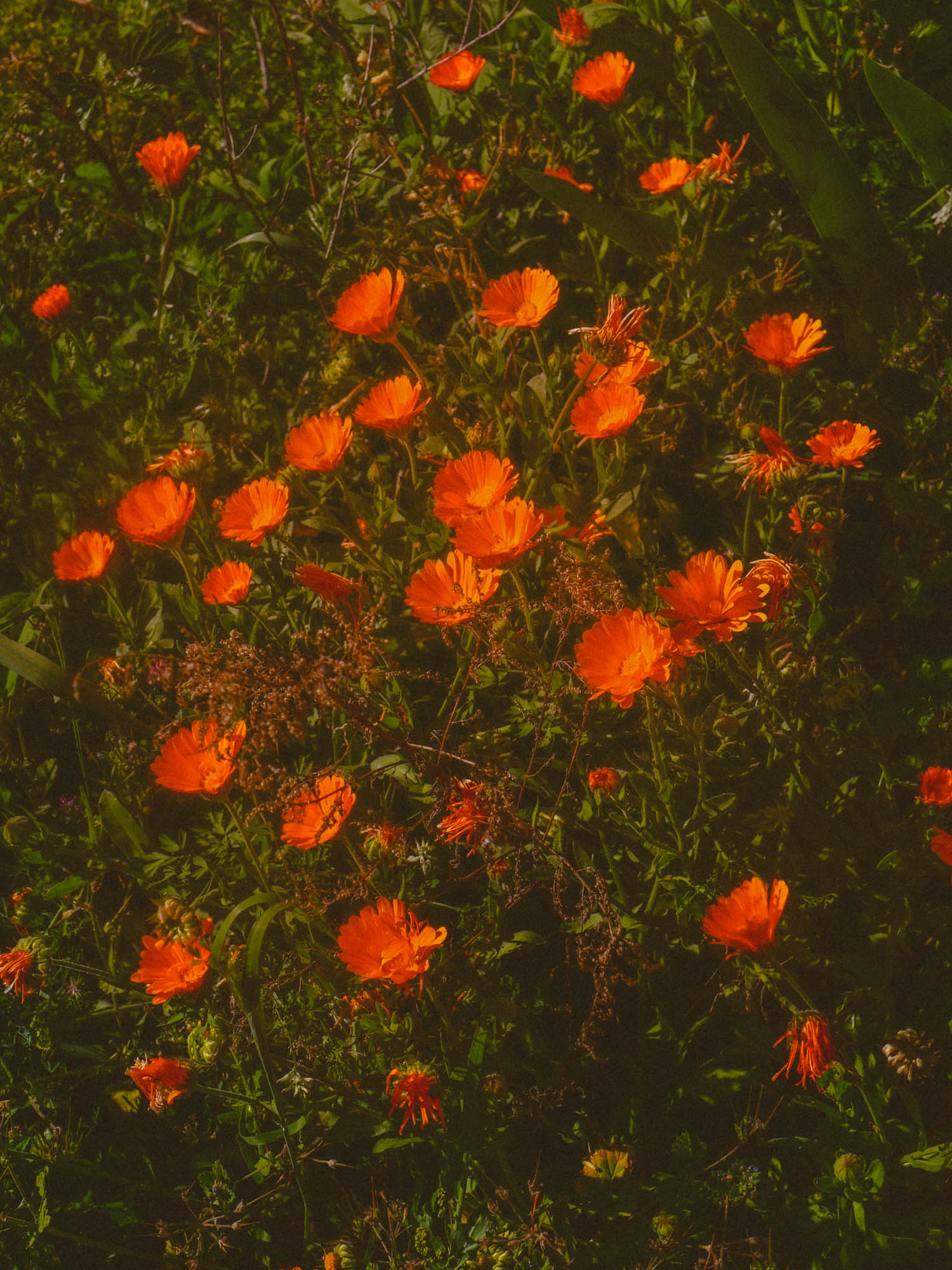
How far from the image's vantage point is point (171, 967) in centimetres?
156

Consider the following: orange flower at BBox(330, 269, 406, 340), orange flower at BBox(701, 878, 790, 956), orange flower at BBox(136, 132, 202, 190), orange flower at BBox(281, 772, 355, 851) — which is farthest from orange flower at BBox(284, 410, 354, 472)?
orange flower at BBox(701, 878, 790, 956)

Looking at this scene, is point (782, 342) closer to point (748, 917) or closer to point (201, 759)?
point (748, 917)

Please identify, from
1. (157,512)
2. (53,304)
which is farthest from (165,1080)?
(53,304)

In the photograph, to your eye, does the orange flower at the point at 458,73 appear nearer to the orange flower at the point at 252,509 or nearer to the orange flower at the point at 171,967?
the orange flower at the point at 252,509

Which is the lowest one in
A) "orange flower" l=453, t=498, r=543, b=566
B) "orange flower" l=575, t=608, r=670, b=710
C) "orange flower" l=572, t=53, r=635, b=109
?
"orange flower" l=575, t=608, r=670, b=710

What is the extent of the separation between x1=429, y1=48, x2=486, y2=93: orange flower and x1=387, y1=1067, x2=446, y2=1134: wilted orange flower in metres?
2.19

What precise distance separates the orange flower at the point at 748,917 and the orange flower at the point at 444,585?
0.61 m

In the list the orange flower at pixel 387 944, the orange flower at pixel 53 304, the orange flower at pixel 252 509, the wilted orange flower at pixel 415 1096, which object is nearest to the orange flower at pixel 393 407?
the orange flower at pixel 252 509

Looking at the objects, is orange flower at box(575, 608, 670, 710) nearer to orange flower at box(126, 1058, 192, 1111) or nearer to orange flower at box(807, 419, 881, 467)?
orange flower at box(807, 419, 881, 467)

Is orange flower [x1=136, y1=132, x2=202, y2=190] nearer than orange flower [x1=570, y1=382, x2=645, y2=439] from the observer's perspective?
No

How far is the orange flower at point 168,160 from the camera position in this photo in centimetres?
217

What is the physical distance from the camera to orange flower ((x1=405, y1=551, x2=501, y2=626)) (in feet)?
5.15

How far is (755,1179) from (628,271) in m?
2.04

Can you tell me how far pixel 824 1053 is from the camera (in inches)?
51.9
